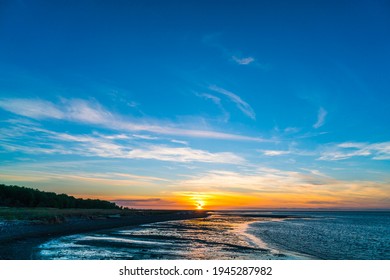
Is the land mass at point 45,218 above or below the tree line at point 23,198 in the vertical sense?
below

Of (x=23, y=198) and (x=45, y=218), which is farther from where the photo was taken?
(x=23, y=198)

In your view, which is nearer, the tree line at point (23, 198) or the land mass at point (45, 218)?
the land mass at point (45, 218)

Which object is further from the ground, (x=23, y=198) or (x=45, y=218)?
(x=23, y=198)

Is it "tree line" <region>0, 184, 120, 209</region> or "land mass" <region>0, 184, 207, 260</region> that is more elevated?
"tree line" <region>0, 184, 120, 209</region>

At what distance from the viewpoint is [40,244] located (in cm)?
2675

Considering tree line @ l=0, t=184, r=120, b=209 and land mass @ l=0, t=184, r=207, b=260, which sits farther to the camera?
tree line @ l=0, t=184, r=120, b=209

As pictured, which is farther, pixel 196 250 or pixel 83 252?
pixel 196 250
